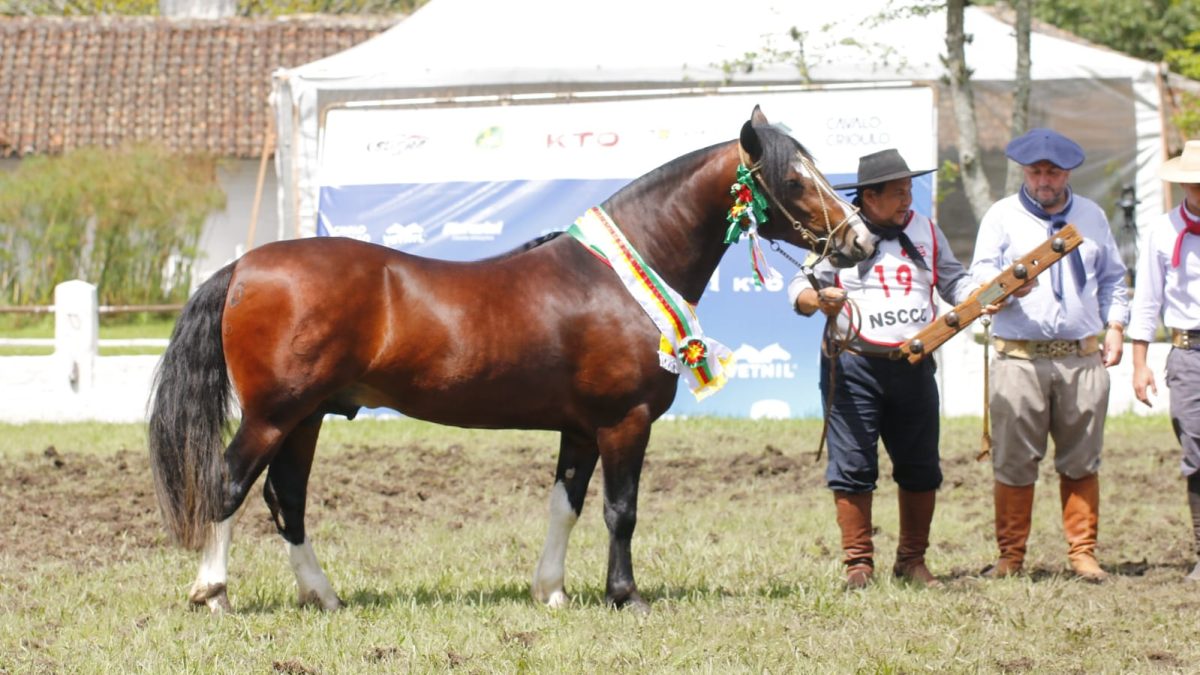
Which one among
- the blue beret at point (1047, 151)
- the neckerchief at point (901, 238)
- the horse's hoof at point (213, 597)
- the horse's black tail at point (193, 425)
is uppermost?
the blue beret at point (1047, 151)

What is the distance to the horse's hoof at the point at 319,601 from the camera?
21.5ft

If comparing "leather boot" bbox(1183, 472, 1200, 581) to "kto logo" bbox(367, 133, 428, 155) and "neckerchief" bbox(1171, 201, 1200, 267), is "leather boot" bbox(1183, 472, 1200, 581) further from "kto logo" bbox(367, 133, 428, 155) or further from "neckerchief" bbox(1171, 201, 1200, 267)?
"kto logo" bbox(367, 133, 428, 155)

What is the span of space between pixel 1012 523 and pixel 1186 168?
1854mm

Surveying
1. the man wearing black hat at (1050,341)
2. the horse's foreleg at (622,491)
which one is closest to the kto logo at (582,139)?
the man wearing black hat at (1050,341)

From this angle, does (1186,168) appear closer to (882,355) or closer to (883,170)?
(883,170)

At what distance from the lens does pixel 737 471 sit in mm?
10938

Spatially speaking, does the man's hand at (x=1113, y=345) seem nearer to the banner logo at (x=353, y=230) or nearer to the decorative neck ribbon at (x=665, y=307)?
the decorative neck ribbon at (x=665, y=307)

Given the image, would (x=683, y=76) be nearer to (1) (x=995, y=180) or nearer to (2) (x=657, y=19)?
(2) (x=657, y=19)

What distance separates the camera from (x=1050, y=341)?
23.6 feet

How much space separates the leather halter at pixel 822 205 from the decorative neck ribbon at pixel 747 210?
0.09 ft

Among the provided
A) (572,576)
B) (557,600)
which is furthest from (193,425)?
(572,576)

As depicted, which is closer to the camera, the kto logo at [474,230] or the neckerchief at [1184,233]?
the neckerchief at [1184,233]

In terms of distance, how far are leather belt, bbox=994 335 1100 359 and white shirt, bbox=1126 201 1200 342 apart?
0.32 m

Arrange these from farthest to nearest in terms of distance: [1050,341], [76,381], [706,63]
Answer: [706,63]
[76,381]
[1050,341]
